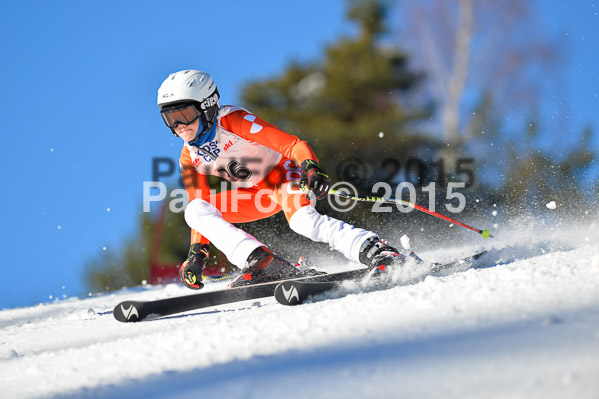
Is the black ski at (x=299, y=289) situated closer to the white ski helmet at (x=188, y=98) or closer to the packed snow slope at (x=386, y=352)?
the packed snow slope at (x=386, y=352)

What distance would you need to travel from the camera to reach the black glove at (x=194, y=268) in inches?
136

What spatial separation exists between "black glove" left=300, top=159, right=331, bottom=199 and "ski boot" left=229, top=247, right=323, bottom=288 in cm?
50

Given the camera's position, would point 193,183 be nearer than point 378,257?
No

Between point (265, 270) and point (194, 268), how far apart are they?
1.60ft

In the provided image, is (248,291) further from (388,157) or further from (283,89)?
(283,89)

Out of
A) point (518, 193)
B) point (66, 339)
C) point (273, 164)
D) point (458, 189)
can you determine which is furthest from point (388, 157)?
point (66, 339)

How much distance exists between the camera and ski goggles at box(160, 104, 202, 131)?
3287mm

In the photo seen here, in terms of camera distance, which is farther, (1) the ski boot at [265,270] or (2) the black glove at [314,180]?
(1) the ski boot at [265,270]

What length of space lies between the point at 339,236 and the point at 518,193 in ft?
25.1

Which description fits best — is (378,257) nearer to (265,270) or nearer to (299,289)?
(299,289)

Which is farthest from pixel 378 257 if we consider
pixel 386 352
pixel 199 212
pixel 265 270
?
pixel 386 352

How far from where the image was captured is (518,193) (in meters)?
9.91

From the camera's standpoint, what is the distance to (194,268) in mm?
3475

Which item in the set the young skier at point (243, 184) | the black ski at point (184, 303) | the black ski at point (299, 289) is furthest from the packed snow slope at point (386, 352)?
the young skier at point (243, 184)
